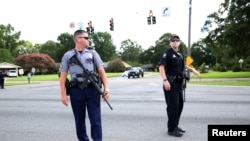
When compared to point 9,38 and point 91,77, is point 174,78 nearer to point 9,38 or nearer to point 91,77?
point 91,77

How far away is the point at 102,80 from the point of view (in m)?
5.57

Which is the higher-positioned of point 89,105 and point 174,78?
point 174,78

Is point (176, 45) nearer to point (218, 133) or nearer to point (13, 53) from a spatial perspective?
point (218, 133)

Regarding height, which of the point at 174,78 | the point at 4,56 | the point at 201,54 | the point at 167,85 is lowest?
the point at 167,85

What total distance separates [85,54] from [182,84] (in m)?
2.58

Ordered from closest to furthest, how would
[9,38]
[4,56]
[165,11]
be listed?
[165,11] → [4,56] → [9,38]

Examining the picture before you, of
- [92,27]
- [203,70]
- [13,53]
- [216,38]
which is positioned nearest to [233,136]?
[92,27]

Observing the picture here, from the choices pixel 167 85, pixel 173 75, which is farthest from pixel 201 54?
pixel 167 85

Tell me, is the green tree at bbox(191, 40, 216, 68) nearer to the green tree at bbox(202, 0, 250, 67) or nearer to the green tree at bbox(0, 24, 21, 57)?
the green tree at bbox(0, 24, 21, 57)

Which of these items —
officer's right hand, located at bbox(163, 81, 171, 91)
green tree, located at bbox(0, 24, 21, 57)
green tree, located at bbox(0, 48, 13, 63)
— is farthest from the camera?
green tree, located at bbox(0, 24, 21, 57)

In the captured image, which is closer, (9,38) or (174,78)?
(174,78)

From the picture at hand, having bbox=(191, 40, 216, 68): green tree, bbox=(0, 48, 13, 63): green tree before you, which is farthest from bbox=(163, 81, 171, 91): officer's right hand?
bbox=(191, 40, 216, 68): green tree

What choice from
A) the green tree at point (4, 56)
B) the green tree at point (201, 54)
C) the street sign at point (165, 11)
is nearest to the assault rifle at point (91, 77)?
the street sign at point (165, 11)

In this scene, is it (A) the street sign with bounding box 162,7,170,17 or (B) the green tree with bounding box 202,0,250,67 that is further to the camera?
(B) the green tree with bounding box 202,0,250,67
